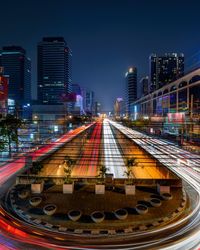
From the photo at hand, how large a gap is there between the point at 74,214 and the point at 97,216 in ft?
2.57

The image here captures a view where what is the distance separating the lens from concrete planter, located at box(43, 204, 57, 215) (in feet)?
24.7

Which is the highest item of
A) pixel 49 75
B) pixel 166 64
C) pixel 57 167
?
pixel 166 64

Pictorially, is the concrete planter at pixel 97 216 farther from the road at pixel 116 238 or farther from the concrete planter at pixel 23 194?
the concrete planter at pixel 23 194

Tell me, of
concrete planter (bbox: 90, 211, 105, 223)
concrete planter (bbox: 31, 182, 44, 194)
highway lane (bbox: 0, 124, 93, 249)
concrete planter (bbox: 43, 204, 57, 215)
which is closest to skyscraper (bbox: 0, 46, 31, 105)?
highway lane (bbox: 0, 124, 93, 249)

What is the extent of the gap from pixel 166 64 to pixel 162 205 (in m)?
111

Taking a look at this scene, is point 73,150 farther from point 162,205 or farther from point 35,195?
point 162,205

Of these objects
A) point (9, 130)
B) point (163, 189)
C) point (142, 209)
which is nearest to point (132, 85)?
point (9, 130)

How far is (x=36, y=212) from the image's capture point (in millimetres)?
7680

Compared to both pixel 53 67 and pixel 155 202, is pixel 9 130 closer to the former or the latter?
pixel 155 202

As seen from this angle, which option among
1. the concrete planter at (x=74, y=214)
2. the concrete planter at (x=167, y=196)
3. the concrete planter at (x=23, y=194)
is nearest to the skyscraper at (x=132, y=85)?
the concrete planter at (x=167, y=196)

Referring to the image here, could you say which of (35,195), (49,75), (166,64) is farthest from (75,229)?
(166,64)

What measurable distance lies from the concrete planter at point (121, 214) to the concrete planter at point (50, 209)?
2164 mm

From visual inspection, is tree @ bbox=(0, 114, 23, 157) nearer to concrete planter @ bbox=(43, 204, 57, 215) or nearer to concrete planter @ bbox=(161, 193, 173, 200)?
concrete planter @ bbox=(43, 204, 57, 215)

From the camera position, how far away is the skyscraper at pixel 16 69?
344 ft
